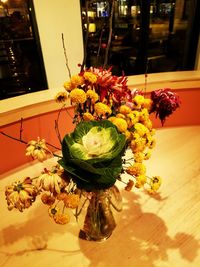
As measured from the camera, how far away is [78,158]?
1.59 ft

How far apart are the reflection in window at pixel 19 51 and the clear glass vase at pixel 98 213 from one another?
6.07 feet

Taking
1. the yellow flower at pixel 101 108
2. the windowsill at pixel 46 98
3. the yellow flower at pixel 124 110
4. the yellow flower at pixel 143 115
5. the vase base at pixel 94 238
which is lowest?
the vase base at pixel 94 238

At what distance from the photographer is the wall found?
1.99 metres

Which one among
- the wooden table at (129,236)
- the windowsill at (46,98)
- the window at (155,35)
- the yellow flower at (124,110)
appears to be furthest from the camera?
the window at (155,35)

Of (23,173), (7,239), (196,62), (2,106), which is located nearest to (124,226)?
(7,239)

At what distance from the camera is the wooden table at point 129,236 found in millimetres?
715

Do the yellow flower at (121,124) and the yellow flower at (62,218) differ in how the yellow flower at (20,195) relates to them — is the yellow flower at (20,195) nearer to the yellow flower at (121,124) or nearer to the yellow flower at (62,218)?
the yellow flower at (62,218)

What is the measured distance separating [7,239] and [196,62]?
8.51 ft

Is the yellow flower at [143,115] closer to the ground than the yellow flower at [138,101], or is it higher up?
closer to the ground

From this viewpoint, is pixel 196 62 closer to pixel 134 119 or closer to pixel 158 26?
pixel 158 26

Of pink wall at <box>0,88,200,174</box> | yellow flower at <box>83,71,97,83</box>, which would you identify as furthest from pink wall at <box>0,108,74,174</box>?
yellow flower at <box>83,71,97,83</box>

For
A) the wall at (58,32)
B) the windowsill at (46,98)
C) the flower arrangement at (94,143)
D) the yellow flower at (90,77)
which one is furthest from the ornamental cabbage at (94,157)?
the wall at (58,32)

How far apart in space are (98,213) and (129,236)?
6.2 inches

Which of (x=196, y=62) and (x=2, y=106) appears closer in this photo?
(x=2, y=106)
